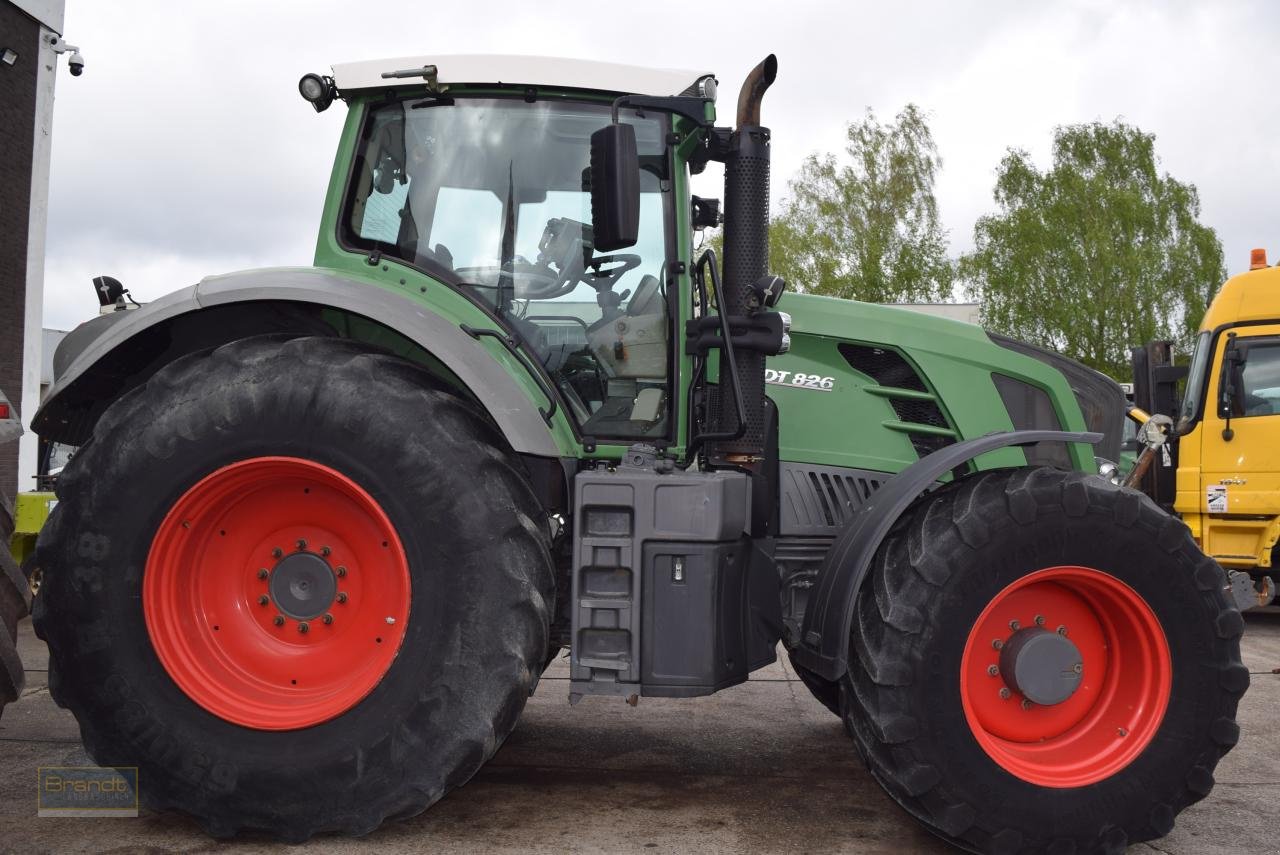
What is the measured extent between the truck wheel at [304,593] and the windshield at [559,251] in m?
0.48

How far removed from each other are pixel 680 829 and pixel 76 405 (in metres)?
2.63

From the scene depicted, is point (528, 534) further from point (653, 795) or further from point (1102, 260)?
point (1102, 260)

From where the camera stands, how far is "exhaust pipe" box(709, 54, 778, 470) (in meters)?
3.49

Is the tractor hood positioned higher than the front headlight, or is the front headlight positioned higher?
the tractor hood

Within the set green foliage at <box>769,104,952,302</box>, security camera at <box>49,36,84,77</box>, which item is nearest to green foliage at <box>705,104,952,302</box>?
green foliage at <box>769,104,952,302</box>

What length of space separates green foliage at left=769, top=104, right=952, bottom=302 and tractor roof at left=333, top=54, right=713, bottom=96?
26.1m

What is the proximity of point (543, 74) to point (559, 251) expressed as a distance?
601 millimetres

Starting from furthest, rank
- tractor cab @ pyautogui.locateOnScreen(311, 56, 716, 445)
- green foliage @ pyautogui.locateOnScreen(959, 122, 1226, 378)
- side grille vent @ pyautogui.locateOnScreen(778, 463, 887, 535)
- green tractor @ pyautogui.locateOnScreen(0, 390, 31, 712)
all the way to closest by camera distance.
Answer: green foliage @ pyautogui.locateOnScreen(959, 122, 1226, 378)
side grille vent @ pyautogui.locateOnScreen(778, 463, 887, 535)
tractor cab @ pyautogui.locateOnScreen(311, 56, 716, 445)
green tractor @ pyautogui.locateOnScreen(0, 390, 31, 712)

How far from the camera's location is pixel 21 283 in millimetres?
11695

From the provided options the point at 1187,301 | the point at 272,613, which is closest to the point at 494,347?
the point at 272,613

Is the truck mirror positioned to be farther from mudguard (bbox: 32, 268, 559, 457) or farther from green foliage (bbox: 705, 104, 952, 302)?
green foliage (bbox: 705, 104, 952, 302)

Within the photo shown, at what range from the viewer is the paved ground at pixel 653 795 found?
10.6 ft

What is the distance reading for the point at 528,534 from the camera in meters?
3.17
